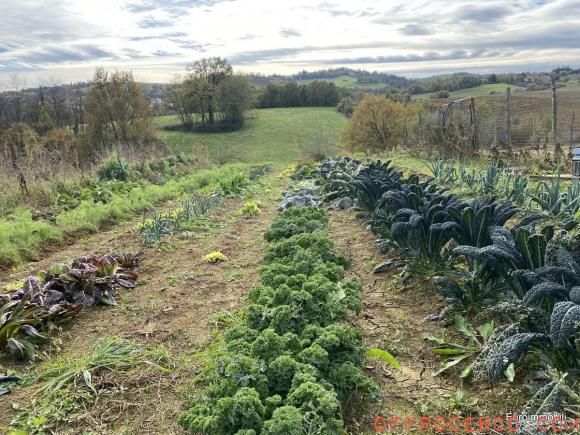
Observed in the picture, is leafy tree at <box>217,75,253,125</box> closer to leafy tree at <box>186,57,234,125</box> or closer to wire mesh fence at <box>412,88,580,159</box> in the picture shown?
leafy tree at <box>186,57,234,125</box>

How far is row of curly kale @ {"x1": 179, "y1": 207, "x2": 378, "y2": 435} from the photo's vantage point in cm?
220

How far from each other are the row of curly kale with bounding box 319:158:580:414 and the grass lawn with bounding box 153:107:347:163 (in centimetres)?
3191

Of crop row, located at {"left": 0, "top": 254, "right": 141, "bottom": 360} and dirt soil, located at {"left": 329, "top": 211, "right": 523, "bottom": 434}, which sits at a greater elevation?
crop row, located at {"left": 0, "top": 254, "right": 141, "bottom": 360}

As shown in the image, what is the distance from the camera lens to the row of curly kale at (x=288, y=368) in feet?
7.21

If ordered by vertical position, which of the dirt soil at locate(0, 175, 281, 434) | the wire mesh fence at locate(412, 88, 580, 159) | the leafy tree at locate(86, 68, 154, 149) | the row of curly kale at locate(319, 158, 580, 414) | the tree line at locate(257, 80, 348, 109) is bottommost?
the dirt soil at locate(0, 175, 281, 434)

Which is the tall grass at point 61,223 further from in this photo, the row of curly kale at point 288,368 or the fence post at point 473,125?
the fence post at point 473,125

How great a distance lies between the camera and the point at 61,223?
25.8 ft

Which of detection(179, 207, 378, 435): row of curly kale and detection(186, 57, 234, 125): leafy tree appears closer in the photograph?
detection(179, 207, 378, 435): row of curly kale

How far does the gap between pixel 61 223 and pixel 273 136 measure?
39.2 metres

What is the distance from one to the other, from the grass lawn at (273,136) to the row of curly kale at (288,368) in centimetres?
3307

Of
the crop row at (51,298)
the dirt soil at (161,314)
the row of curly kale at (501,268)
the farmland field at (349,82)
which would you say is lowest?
the dirt soil at (161,314)

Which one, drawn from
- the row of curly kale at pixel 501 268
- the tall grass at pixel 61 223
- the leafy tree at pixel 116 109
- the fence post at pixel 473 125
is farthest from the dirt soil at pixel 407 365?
the leafy tree at pixel 116 109

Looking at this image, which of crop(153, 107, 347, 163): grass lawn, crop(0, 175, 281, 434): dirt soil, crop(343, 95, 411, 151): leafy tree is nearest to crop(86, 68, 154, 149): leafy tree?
crop(153, 107, 347, 163): grass lawn

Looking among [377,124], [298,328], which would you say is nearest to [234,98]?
[377,124]
